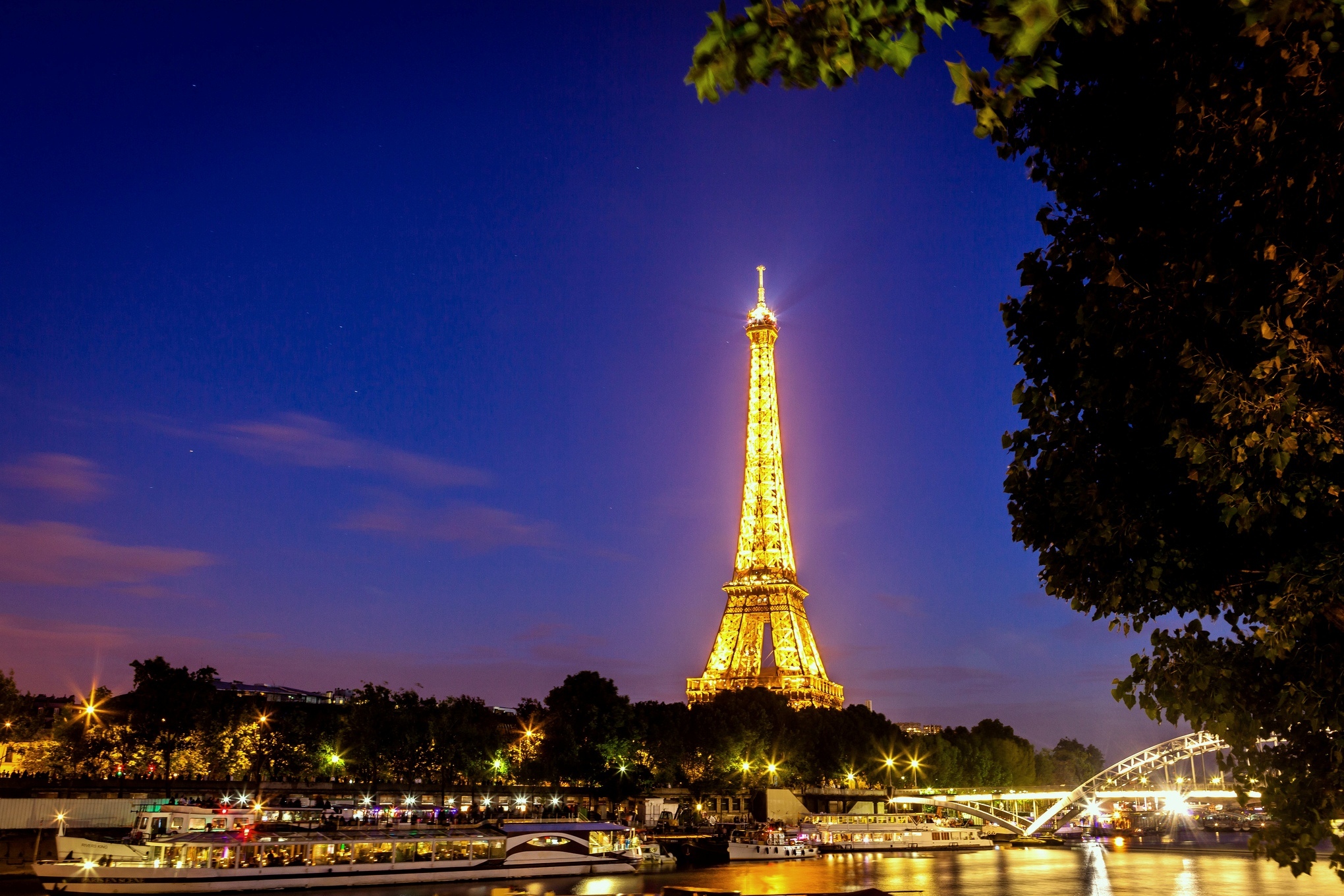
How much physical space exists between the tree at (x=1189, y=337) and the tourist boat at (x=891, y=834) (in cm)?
8447

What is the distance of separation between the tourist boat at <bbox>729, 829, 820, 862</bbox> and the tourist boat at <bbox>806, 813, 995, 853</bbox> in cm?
1012

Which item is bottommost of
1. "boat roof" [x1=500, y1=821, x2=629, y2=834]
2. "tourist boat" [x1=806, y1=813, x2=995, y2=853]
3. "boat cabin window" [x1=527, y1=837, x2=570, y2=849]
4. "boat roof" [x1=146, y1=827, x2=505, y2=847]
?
"tourist boat" [x1=806, y1=813, x2=995, y2=853]

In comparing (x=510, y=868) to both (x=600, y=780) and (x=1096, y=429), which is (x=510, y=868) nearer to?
(x=600, y=780)

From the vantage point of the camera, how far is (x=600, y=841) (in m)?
65.3

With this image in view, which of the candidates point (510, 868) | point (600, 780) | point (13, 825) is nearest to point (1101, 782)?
point (600, 780)

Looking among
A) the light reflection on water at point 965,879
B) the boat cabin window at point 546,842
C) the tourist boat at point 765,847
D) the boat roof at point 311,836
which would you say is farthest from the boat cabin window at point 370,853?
the tourist boat at point 765,847

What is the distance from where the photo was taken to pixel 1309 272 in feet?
25.2

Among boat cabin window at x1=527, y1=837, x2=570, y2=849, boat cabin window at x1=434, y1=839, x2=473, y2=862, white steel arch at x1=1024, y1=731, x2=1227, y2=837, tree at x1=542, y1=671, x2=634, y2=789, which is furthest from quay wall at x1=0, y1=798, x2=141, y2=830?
white steel arch at x1=1024, y1=731, x2=1227, y2=837

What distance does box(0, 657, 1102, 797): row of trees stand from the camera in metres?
74.3

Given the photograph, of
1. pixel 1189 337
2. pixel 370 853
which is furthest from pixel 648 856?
pixel 1189 337

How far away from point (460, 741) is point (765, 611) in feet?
149

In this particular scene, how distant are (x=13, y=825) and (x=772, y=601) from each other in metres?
77.4

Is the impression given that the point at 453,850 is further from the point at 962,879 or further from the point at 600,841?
the point at 962,879

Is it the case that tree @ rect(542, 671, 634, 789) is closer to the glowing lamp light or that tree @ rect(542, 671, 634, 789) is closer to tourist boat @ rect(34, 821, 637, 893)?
tourist boat @ rect(34, 821, 637, 893)
